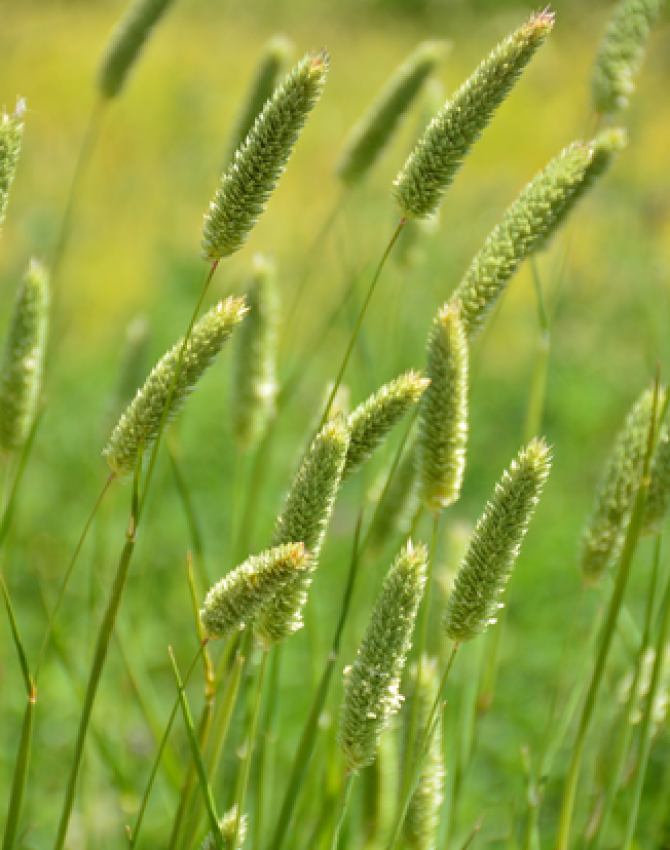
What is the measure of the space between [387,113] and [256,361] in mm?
323

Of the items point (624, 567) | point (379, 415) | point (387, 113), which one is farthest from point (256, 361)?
point (624, 567)

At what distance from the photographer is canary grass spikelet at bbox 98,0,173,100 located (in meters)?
0.95

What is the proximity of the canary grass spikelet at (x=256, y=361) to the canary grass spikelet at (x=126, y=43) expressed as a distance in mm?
261

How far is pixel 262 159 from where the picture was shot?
0.61 metres

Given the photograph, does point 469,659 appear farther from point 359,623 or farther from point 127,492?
point 127,492

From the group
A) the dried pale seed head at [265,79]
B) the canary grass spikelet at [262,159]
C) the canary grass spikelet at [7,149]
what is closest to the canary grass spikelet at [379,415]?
the canary grass spikelet at [262,159]

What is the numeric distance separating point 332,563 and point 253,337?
45.3 inches

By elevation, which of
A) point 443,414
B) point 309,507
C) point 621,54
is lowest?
point 309,507

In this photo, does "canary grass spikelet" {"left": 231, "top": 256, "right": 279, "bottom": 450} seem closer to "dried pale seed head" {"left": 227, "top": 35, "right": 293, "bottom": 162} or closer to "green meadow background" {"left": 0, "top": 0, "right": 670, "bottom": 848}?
"green meadow background" {"left": 0, "top": 0, "right": 670, "bottom": 848}

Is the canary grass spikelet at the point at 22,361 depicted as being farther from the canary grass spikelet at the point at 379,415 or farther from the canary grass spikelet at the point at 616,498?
the canary grass spikelet at the point at 616,498

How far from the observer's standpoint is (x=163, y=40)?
18.4 feet

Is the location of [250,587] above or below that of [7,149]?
below

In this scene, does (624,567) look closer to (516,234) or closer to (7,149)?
(516,234)

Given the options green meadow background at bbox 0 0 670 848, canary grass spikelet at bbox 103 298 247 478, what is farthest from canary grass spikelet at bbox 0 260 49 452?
green meadow background at bbox 0 0 670 848
